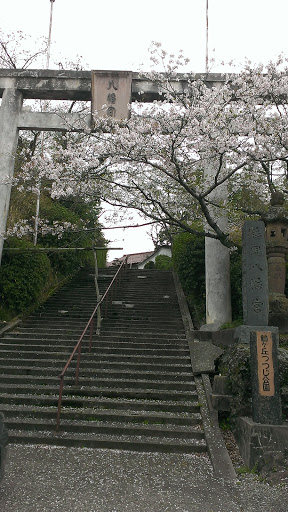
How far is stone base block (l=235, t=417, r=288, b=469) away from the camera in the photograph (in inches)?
187

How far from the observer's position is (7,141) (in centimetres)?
1172

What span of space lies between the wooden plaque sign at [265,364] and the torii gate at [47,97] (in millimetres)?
5294

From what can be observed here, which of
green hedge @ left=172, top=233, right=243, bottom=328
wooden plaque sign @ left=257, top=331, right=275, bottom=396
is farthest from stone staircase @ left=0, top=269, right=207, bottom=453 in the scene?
wooden plaque sign @ left=257, top=331, right=275, bottom=396

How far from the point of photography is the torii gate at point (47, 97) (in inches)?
424

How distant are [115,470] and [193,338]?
4.99m

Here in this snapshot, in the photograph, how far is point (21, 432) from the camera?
A: 570 cm

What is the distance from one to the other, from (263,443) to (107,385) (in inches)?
125

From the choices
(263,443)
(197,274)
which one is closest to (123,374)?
(263,443)

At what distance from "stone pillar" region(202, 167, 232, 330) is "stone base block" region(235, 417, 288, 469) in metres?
5.41

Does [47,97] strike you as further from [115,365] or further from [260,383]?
[260,383]

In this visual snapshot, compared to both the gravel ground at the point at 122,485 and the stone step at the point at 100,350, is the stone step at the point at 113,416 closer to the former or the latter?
the gravel ground at the point at 122,485

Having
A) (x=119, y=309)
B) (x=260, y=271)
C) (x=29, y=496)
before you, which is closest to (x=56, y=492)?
(x=29, y=496)

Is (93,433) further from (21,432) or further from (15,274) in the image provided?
(15,274)

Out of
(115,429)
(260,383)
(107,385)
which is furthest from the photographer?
(107,385)
